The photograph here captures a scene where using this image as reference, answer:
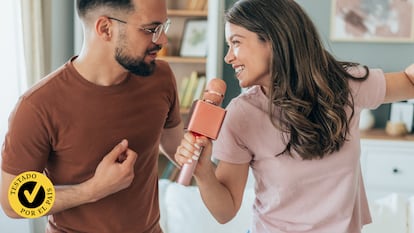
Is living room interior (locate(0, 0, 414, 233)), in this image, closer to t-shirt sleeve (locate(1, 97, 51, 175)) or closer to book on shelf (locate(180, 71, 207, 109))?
book on shelf (locate(180, 71, 207, 109))

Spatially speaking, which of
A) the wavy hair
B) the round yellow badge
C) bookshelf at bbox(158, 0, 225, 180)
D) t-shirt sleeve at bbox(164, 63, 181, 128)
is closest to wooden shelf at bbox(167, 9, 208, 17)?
bookshelf at bbox(158, 0, 225, 180)

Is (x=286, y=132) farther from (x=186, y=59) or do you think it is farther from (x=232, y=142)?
(x=186, y=59)

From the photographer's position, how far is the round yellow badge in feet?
3.73

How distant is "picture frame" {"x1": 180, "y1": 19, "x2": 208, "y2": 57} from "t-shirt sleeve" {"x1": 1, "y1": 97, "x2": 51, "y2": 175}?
8.00 feet

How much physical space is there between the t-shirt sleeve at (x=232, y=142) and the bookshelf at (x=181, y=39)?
204 centimetres

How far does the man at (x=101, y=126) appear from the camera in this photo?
1207 mm

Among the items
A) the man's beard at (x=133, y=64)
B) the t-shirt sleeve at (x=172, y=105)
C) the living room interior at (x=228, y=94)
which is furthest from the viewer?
the living room interior at (x=228, y=94)

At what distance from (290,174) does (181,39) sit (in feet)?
8.42

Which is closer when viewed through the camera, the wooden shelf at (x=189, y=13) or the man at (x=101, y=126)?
the man at (x=101, y=126)

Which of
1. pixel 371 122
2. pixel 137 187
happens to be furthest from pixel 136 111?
pixel 371 122

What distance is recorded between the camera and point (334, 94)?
49.6 inches

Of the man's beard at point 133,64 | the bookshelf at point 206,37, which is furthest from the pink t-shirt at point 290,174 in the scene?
the bookshelf at point 206,37

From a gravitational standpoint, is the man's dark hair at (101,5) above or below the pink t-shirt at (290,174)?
above

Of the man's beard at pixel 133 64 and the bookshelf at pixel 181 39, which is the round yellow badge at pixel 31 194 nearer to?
the man's beard at pixel 133 64
